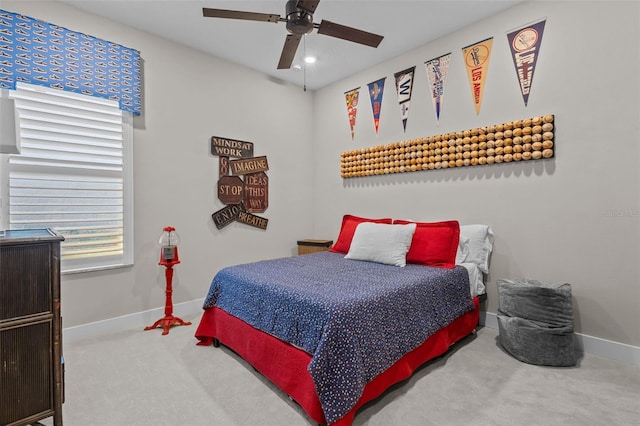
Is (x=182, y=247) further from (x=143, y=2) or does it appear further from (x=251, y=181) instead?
(x=143, y=2)

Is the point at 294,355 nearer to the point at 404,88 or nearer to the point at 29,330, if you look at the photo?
the point at 29,330

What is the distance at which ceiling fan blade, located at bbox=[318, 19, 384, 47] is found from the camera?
2107 mm

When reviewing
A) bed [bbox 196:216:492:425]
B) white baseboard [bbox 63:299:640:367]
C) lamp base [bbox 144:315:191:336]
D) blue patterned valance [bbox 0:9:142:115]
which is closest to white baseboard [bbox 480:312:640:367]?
white baseboard [bbox 63:299:640:367]

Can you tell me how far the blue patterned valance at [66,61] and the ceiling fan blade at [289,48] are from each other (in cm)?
146

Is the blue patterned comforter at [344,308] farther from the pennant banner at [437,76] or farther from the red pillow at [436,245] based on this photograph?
the pennant banner at [437,76]

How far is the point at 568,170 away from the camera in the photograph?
7.92 feet

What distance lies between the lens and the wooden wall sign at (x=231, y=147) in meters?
3.47

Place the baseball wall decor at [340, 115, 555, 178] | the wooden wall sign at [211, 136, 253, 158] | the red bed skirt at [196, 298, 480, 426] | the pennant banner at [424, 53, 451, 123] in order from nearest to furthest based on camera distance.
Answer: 1. the red bed skirt at [196, 298, 480, 426]
2. the baseball wall decor at [340, 115, 555, 178]
3. the pennant banner at [424, 53, 451, 123]
4. the wooden wall sign at [211, 136, 253, 158]

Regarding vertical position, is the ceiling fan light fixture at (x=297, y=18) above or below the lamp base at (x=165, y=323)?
above

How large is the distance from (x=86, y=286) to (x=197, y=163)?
60.3 inches

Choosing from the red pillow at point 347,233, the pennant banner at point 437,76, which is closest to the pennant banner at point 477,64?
the pennant banner at point 437,76

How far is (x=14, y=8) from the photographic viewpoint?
2.34 m

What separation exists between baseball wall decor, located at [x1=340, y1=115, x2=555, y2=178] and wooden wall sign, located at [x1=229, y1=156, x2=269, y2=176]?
1.07 meters

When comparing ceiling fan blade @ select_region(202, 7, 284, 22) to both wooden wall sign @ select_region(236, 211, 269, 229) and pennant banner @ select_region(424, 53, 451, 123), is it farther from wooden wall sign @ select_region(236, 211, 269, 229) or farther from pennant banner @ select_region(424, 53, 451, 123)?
wooden wall sign @ select_region(236, 211, 269, 229)
